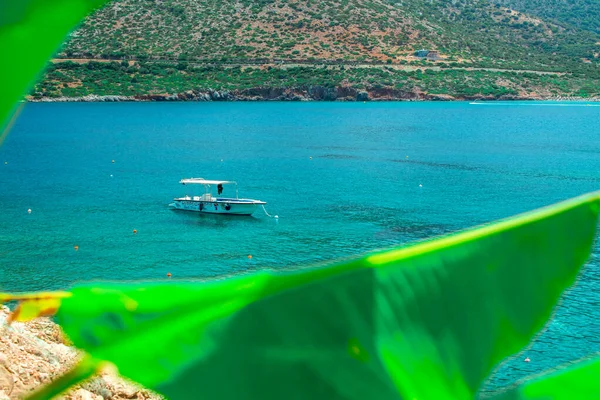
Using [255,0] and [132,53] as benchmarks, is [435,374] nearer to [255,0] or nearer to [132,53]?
[132,53]

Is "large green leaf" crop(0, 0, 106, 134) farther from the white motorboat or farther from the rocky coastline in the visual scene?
the rocky coastline

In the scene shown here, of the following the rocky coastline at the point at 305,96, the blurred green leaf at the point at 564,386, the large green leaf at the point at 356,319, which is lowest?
the rocky coastline at the point at 305,96

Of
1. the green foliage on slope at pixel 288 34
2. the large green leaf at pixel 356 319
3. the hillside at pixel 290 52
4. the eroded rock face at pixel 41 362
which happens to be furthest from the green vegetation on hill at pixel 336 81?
the large green leaf at pixel 356 319

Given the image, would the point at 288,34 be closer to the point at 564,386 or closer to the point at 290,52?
the point at 290,52

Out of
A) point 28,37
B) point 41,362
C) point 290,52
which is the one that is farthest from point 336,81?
point 28,37

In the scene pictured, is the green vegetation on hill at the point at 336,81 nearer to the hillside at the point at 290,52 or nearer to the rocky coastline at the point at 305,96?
the hillside at the point at 290,52

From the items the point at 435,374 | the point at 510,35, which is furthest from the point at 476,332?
the point at 510,35
